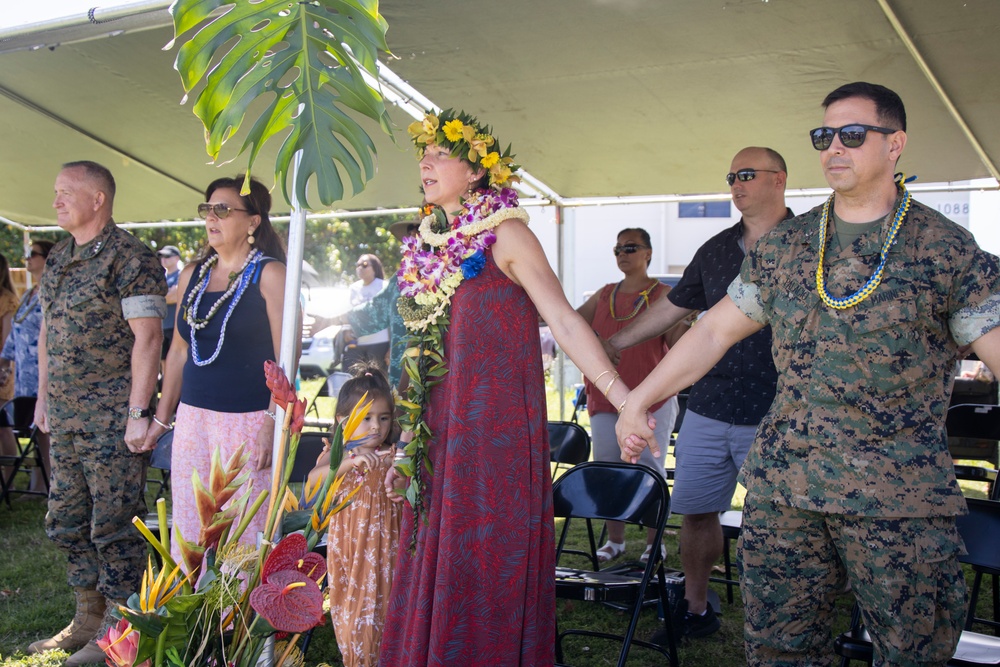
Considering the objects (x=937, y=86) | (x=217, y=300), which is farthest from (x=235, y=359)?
(x=937, y=86)

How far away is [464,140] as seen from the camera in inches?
121

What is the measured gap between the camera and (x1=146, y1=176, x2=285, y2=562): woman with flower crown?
372 centimetres

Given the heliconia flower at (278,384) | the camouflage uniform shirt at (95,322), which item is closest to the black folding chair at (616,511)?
the camouflage uniform shirt at (95,322)

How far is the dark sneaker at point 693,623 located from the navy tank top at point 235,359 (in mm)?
2211

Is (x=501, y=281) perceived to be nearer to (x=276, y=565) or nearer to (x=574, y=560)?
(x=276, y=565)

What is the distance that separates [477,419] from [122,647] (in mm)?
1564

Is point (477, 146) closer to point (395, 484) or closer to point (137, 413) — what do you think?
point (395, 484)

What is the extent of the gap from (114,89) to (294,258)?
3801 millimetres

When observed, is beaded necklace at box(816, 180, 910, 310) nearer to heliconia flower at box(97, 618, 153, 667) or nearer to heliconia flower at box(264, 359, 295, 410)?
heliconia flower at box(264, 359, 295, 410)

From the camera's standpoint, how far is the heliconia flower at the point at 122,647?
148 cm

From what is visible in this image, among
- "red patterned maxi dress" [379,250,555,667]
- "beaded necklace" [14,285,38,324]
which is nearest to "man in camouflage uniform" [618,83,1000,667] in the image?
"red patterned maxi dress" [379,250,555,667]

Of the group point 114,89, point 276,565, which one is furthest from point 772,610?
point 114,89

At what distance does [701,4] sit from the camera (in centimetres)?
434

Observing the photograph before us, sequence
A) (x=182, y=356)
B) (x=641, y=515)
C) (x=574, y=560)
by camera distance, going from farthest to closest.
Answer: (x=574, y=560)
(x=182, y=356)
(x=641, y=515)
